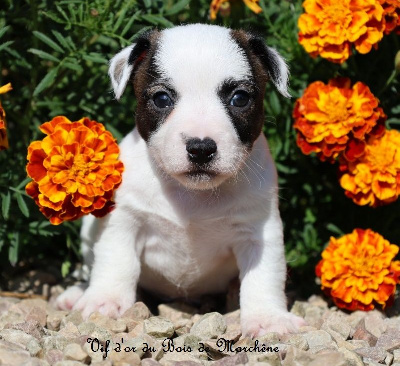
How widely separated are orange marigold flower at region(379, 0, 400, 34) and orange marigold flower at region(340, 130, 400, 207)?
72cm

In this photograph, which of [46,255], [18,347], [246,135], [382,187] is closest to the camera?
[18,347]

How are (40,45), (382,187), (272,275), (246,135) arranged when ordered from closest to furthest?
1. (246,135)
2. (272,275)
3. (382,187)
4. (40,45)

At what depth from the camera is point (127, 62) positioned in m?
4.80

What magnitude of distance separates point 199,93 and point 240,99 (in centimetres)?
29

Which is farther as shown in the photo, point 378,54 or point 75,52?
point 378,54

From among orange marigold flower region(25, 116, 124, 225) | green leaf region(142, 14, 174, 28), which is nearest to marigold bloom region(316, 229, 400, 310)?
orange marigold flower region(25, 116, 124, 225)

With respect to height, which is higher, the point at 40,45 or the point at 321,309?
the point at 40,45

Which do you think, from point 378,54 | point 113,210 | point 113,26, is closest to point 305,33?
point 378,54

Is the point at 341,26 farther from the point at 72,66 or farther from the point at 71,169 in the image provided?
the point at 71,169

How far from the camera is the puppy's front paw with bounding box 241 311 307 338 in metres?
4.58

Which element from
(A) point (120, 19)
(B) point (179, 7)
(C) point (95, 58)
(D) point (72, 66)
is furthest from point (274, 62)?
(D) point (72, 66)

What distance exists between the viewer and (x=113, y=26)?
5.45 m

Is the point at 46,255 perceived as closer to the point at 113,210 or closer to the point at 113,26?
the point at 113,210

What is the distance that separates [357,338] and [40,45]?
3.09 metres
